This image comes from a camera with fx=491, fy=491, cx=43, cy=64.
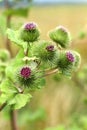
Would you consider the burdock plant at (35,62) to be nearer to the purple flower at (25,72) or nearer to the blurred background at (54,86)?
the purple flower at (25,72)

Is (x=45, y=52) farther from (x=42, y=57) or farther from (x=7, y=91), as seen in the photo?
(x=7, y=91)

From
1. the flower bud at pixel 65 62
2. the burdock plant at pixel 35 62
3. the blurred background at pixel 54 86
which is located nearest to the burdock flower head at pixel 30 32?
the burdock plant at pixel 35 62

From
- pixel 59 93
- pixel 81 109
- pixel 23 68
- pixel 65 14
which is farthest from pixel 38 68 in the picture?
pixel 65 14

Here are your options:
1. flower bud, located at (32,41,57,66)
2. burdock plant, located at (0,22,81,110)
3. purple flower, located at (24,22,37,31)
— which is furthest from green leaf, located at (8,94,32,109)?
purple flower, located at (24,22,37,31)

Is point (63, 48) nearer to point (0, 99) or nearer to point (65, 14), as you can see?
point (0, 99)

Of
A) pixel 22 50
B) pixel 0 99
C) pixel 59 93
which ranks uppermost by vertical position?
pixel 22 50

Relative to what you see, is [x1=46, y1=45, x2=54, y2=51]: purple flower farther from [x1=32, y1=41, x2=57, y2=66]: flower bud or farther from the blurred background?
the blurred background

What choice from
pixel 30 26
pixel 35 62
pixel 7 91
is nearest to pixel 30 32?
pixel 30 26
